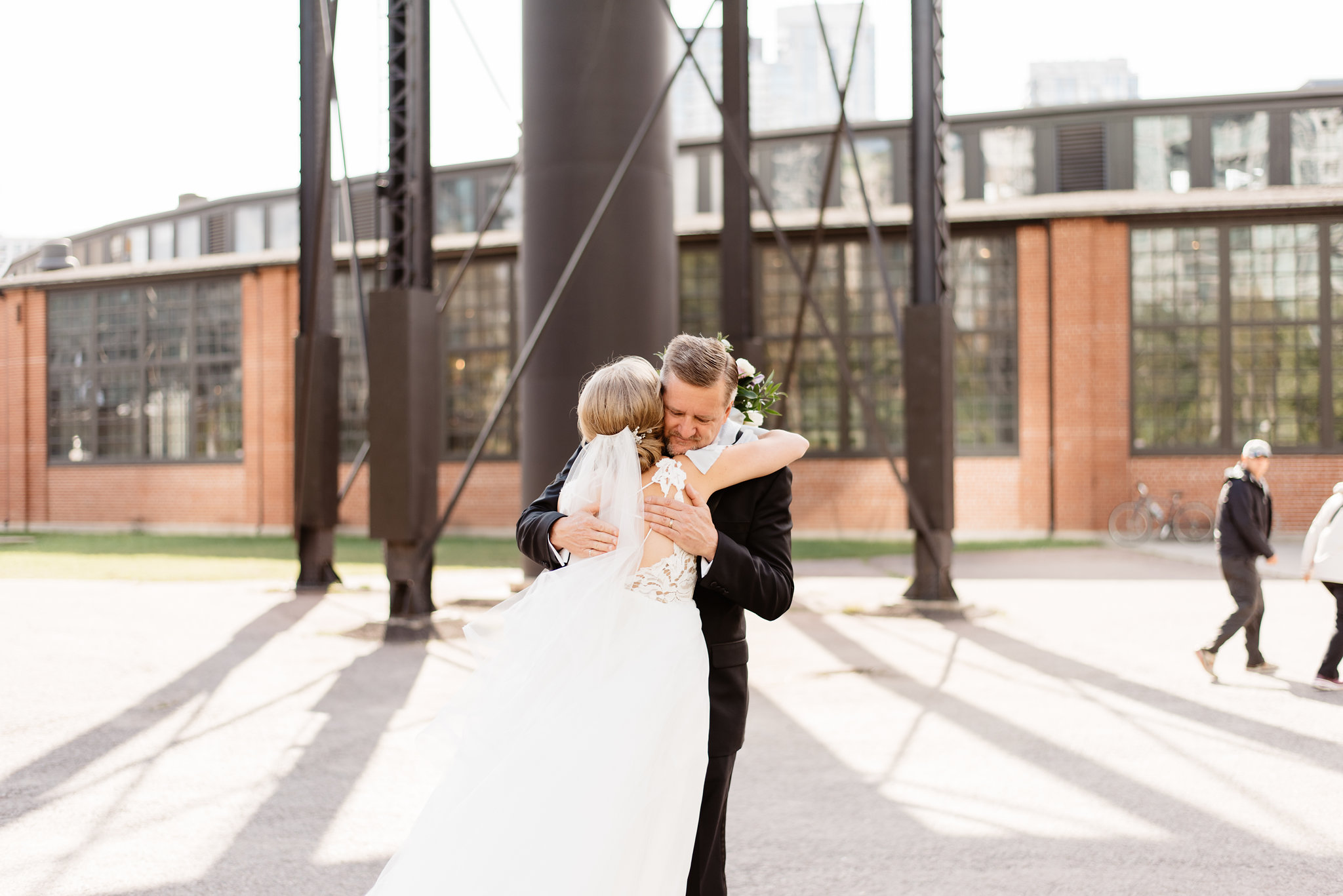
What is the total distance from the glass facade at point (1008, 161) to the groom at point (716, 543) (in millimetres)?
21955

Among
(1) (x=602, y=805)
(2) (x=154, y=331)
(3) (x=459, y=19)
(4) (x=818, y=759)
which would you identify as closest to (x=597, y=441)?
(1) (x=602, y=805)

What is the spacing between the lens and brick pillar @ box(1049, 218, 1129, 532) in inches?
779

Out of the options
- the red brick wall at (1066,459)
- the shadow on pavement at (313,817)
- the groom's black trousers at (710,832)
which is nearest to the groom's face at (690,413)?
the groom's black trousers at (710,832)

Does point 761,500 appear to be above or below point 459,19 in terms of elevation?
below

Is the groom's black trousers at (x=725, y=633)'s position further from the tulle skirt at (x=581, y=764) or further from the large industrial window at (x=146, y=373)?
the large industrial window at (x=146, y=373)

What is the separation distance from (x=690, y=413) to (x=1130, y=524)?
737 inches

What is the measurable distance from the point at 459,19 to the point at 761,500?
10.0 meters

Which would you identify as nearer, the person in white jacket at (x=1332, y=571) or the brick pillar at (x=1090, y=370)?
the person in white jacket at (x=1332, y=571)

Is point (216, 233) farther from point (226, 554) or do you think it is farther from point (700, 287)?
point (700, 287)

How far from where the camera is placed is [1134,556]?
16406 millimetres

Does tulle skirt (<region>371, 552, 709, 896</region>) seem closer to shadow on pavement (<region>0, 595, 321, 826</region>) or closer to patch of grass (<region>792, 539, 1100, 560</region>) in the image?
shadow on pavement (<region>0, 595, 321, 826</region>)

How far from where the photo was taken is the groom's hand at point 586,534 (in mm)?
2467

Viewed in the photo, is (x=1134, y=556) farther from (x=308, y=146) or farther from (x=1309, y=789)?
(x=308, y=146)

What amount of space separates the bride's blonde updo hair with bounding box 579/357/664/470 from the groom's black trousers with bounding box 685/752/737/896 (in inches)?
32.2
